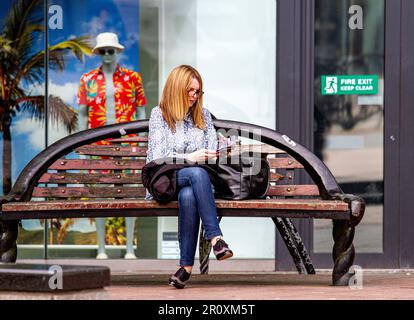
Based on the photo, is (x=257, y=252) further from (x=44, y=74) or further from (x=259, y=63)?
(x=44, y=74)

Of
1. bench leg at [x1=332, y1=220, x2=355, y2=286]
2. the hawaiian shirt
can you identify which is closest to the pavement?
bench leg at [x1=332, y1=220, x2=355, y2=286]

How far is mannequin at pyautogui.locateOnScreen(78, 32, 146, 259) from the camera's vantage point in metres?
8.49

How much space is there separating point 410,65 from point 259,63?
3.95 feet

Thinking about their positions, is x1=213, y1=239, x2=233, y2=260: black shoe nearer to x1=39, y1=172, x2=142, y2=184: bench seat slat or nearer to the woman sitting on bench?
the woman sitting on bench

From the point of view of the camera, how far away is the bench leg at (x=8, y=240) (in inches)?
225

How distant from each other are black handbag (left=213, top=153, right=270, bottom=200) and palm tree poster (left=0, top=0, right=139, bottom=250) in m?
3.10

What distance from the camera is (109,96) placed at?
850cm

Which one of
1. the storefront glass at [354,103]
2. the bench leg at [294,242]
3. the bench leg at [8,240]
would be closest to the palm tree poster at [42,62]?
the storefront glass at [354,103]

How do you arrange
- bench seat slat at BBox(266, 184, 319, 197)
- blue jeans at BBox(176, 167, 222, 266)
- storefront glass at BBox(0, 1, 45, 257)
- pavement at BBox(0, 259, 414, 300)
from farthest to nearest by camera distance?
storefront glass at BBox(0, 1, 45, 257) < bench seat slat at BBox(266, 184, 319, 197) < blue jeans at BBox(176, 167, 222, 266) < pavement at BBox(0, 259, 414, 300)

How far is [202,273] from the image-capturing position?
22.5 ft

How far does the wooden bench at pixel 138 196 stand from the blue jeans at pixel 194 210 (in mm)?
123

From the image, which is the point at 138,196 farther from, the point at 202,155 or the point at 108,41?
the point at 108,41
